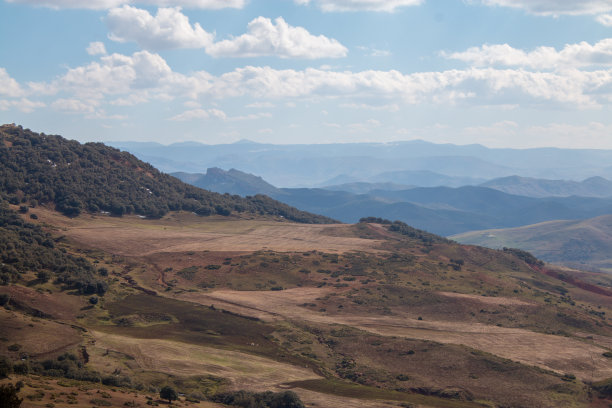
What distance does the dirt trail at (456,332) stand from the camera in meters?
78.8

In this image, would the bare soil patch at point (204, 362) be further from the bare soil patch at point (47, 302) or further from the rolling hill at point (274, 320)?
the bare soil patch at point (47, 302)

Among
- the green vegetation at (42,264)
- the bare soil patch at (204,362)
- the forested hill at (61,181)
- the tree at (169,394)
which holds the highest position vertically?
the forested hill at (61,181)

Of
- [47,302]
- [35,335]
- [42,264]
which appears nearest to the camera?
[35,335]

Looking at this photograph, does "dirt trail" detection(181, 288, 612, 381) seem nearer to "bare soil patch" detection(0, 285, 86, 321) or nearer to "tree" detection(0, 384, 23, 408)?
"bare soil patch" detection(0, 285, 86, 321)

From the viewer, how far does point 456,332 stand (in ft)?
306

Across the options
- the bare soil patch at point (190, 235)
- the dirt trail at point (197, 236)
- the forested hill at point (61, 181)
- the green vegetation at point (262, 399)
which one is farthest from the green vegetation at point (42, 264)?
the forested hill at point (61, 181)

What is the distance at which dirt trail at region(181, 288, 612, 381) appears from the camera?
78812 millimetres

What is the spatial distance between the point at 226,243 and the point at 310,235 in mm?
38269

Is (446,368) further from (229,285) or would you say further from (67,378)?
(229,285)

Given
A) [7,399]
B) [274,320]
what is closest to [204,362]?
[274,320]

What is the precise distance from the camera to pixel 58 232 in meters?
137

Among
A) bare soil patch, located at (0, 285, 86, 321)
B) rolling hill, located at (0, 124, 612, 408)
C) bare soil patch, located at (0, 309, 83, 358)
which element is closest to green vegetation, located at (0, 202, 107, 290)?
rolling hill, located at (0, 124, 612, 408)

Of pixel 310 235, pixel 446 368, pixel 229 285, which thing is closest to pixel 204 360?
pixel 446 368

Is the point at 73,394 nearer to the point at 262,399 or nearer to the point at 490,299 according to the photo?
the point at 262,399
